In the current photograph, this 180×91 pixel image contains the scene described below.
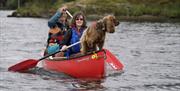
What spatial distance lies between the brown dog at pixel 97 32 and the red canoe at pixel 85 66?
0.27 meters

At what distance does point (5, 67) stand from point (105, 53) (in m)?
5.35

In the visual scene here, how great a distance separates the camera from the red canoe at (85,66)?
15.3 metres

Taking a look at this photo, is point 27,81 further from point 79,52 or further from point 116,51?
point 116,51

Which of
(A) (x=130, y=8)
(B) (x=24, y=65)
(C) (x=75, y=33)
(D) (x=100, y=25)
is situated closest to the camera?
(D) (x=100, y=25)

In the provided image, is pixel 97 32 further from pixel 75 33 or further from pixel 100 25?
pixel 75 33

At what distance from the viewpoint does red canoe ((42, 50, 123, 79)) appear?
1527 centimetres

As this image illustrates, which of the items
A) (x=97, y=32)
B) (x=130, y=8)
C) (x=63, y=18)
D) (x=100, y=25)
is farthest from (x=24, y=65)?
(x=130, y=8)

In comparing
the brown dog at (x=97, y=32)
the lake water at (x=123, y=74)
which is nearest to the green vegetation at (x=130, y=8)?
the lake water at (x=123, y=74)

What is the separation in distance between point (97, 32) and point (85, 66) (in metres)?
1.36

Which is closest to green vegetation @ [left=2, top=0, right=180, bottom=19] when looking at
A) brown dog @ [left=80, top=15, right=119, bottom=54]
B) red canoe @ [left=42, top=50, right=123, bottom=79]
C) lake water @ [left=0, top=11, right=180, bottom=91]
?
lake water @ [left=0, top=11, right=180, bottom=91]

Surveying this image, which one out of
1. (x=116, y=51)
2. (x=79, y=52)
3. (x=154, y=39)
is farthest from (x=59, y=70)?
(x=154, y=39)

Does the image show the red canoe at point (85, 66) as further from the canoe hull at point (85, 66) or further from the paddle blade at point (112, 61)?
the paddle blade at point (112, 61)

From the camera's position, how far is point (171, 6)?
70062mm

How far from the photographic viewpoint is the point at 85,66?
15.6 meters
